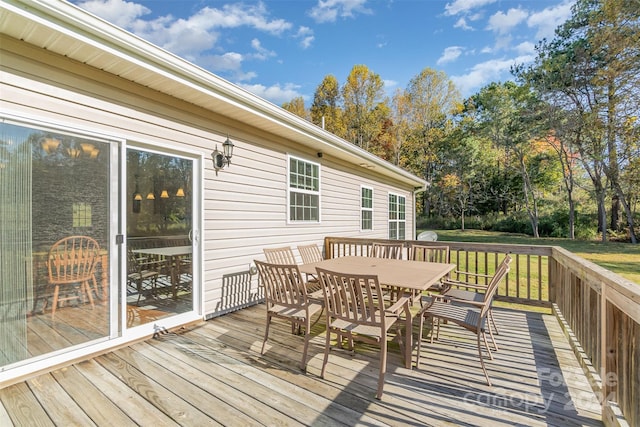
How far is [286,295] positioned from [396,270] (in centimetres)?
132

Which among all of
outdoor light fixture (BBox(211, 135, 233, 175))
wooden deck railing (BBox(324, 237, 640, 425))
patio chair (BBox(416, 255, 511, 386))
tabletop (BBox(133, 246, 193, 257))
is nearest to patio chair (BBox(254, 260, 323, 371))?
patio chair (BBox(416, 255, 511, 386))

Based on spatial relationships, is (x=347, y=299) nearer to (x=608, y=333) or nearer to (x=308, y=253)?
(x=608, y=333)

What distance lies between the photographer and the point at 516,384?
7.89 feet

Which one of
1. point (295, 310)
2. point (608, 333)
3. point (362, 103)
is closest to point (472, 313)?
point (608, 333)

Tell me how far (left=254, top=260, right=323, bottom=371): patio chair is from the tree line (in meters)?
8.28

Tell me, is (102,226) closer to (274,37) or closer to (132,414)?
(132,414)

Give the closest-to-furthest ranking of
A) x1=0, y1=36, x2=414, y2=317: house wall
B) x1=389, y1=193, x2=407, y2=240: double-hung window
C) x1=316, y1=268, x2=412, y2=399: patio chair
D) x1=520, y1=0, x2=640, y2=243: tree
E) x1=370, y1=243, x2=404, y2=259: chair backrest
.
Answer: x1=316, y1=268, x2=412, y2=399: patio chair < x1=0, y1=36, x2=414, y2=317: house wall < x1=370, y1=243, x2=404, y2=259: chair backrest < x1=389, y1=193, x2=407, y2=240: double-hung window < x1=520, y1=0, x2=640, y2=243: tree

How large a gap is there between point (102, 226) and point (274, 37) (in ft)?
38.1

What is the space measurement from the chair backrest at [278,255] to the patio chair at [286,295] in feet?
3.77

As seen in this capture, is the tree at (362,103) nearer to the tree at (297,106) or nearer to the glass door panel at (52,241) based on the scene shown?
the tree at (297,106)

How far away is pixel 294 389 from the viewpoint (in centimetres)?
231

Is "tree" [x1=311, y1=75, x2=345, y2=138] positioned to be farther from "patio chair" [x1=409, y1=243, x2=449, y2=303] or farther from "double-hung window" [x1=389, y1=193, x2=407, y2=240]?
"patio chair" [x1=409, y1=243, x2=449, y2=303]

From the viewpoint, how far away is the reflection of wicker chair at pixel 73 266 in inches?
103

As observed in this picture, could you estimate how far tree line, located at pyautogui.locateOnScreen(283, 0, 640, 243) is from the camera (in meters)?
12.3
